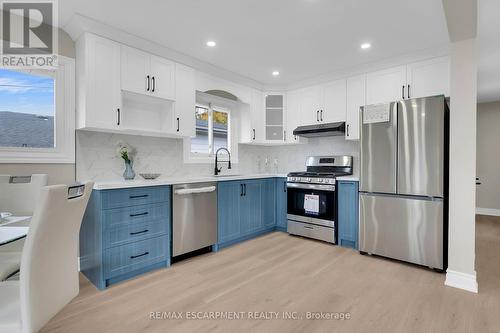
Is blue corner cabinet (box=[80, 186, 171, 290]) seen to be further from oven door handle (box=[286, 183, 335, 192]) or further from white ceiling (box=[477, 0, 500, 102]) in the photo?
white ceiling (box=[477, 0, 500, 102])

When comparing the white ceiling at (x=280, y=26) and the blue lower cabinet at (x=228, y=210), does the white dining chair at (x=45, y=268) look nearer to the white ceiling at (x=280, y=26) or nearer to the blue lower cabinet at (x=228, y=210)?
the white ceiling at (x=280, y=26)

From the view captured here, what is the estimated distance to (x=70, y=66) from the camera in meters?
2.75

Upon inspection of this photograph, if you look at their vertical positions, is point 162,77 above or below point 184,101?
above

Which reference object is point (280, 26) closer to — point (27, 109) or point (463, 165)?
point (463, 165)

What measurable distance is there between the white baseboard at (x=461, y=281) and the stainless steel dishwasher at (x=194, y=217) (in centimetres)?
250

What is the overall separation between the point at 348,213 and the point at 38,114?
12.3 ft

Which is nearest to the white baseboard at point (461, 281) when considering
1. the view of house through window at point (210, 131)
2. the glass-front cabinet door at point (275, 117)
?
the glass-front cabinet door at point (275, 117)

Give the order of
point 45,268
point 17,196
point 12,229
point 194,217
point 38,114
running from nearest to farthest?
1. point 45,268
2. point 12,229
3. point 17,196
4. point 38,114
5. point 194,217

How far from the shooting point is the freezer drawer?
2748mm

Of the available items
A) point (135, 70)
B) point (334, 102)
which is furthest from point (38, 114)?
point (334, 102)

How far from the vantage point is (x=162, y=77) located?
124 inches

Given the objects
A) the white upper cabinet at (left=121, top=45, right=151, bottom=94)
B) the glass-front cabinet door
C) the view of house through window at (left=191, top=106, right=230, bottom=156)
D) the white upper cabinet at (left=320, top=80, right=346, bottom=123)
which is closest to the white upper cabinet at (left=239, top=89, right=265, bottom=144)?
the glass-front cabinet door

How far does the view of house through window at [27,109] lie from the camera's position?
2467 millimetres

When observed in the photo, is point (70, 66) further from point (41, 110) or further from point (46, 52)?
point (41, 110)
